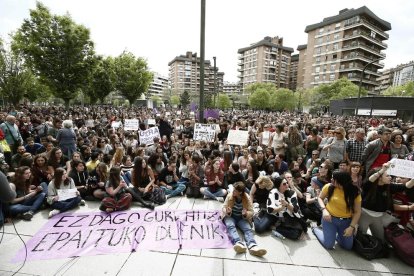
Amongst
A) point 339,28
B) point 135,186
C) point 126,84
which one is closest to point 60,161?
point 135,186

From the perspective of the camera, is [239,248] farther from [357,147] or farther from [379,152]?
[357,147]

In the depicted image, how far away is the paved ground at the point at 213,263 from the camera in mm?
3652

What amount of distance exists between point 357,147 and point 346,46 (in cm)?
6534

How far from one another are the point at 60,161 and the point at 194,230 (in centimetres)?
475

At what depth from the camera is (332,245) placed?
14.3ft

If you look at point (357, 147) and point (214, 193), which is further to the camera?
point (214, 193)

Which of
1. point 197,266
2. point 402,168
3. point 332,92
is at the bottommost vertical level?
point 197,266

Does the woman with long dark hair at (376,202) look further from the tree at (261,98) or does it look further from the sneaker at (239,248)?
the tree at (261,98)

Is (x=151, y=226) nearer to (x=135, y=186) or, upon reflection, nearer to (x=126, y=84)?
(x=135, y=186)

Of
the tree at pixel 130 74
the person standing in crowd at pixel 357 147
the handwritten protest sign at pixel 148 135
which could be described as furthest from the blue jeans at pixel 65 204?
the tree at pixel 130 74

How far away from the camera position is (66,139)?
818 cm

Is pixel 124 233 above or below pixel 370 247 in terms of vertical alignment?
below

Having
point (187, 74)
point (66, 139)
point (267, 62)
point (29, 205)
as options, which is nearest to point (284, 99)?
point (267, 62)

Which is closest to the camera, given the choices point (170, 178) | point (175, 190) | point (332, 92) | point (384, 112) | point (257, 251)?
point (257, 251)
